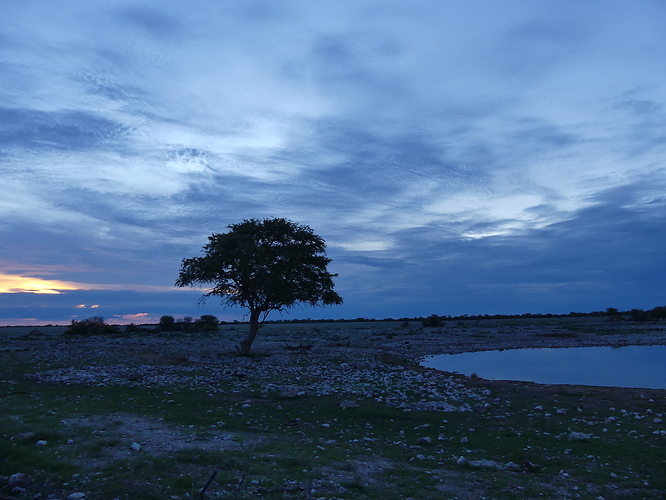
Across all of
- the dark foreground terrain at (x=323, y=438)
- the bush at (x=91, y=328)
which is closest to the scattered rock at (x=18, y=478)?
the dark foreground terrain at (x=323, y=438)

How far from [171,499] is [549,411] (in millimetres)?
12910

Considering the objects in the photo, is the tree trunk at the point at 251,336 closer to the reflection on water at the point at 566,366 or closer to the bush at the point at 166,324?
the reflection on water at the point at 566,366

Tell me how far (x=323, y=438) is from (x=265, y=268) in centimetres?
1926

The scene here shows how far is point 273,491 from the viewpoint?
7734 millimetres

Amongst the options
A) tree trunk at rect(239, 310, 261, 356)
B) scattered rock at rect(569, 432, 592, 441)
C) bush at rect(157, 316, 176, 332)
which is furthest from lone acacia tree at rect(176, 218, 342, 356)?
bush at rect(157, 316, 176, 332)

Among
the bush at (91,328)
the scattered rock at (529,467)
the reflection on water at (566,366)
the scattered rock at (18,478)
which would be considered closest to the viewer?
the scattered rock at (18,478)

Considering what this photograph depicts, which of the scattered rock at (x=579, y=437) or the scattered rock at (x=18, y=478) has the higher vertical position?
the scattered rock at (x=18, y=478)

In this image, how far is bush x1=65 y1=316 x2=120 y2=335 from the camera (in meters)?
67.7

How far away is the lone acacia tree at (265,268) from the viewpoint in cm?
3011

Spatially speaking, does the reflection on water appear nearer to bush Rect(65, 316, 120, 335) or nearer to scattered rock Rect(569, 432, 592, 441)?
scattered rock Rect(569, 432, 592, 441)

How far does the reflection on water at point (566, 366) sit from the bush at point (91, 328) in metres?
57.8

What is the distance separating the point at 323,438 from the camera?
38.2 ft

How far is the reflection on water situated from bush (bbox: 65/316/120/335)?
5778 cm

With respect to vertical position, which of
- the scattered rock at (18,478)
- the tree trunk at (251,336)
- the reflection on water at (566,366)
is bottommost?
the reflection on water at (566,366)
